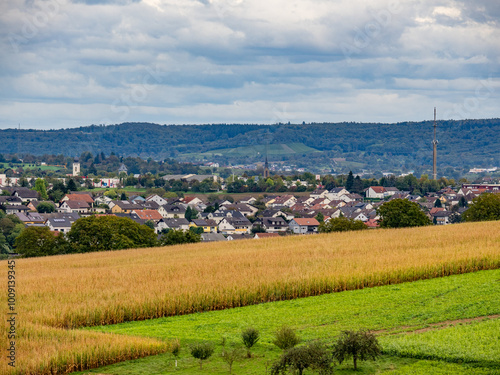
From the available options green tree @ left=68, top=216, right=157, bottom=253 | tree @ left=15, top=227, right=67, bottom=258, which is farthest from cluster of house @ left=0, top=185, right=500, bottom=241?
tree @ left=15, top=227, right=67, bottom=258

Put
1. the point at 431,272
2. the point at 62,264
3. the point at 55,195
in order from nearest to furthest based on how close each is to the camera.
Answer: the point at 431,272 → the point at 62,264 → the point at 55,195

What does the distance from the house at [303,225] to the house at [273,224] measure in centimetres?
161

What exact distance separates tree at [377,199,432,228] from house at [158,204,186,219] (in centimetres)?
9989

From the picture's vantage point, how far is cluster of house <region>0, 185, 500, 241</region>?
465 feet

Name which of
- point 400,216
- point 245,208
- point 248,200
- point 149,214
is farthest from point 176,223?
point 400,216

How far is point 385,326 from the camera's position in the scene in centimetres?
2408

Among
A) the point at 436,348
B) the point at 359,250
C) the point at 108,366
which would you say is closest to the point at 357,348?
the point at 436,348

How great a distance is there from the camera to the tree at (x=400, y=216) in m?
71.8

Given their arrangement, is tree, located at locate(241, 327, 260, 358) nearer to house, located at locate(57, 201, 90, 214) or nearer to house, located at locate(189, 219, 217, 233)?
house, located at locate(189, 219, 217, 233)

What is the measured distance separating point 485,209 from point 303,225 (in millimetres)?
72978

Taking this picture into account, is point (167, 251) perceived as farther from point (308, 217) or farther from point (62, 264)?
point (308, 217)

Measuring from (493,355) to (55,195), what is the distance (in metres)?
171

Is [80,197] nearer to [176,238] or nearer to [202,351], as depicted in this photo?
[176,238]

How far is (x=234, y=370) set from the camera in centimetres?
2030
